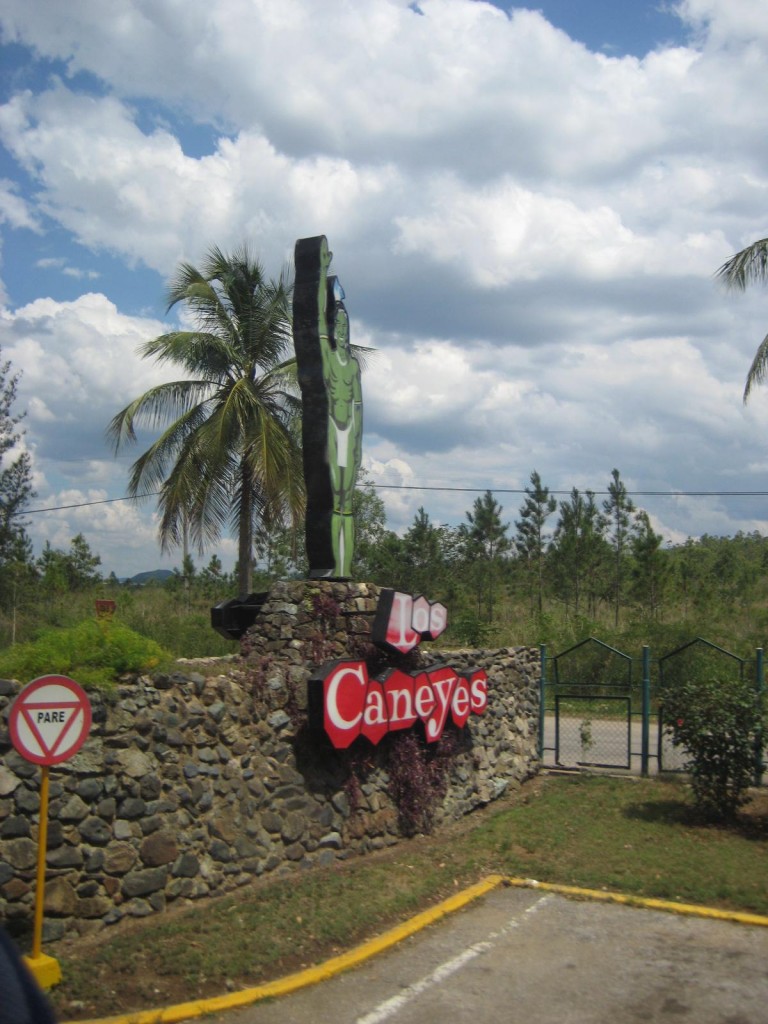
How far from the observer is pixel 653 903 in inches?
337

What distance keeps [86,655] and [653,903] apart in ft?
18.0

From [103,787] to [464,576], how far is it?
101 ft

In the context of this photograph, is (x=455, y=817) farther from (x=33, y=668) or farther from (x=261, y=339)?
(x=261, y=339)

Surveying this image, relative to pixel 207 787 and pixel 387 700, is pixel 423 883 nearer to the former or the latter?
pixel 387 700

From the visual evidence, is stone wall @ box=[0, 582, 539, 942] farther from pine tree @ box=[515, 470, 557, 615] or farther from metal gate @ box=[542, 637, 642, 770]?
pine tree @ box=[515, 470, 557, 615]

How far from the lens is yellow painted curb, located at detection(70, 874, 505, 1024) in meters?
5.73

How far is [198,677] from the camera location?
27.9 feet

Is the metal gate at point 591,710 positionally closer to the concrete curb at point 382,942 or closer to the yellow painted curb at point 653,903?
the yellow painted curb at point 653,903

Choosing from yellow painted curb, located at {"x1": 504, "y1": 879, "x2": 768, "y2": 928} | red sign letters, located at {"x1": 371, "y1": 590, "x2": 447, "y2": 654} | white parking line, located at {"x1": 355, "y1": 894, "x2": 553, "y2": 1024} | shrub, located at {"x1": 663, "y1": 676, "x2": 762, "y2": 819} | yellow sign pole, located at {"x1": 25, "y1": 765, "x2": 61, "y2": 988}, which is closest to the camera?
yellow sign pole, located at {"x1": 25, "y1": 765, "x2": 61, "y2": 988}

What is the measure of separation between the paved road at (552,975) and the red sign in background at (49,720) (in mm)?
1975

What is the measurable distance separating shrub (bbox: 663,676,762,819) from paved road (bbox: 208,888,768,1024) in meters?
3.56

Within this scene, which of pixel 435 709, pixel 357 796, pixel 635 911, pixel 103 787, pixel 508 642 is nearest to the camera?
pixel 103 787

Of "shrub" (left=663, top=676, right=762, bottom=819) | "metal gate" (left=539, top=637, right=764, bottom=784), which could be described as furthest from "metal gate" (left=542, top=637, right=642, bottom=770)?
"shrub" (left=663, top=676, right=762, bottom=819)

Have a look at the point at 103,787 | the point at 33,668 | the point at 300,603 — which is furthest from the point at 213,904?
the point at 300,603
